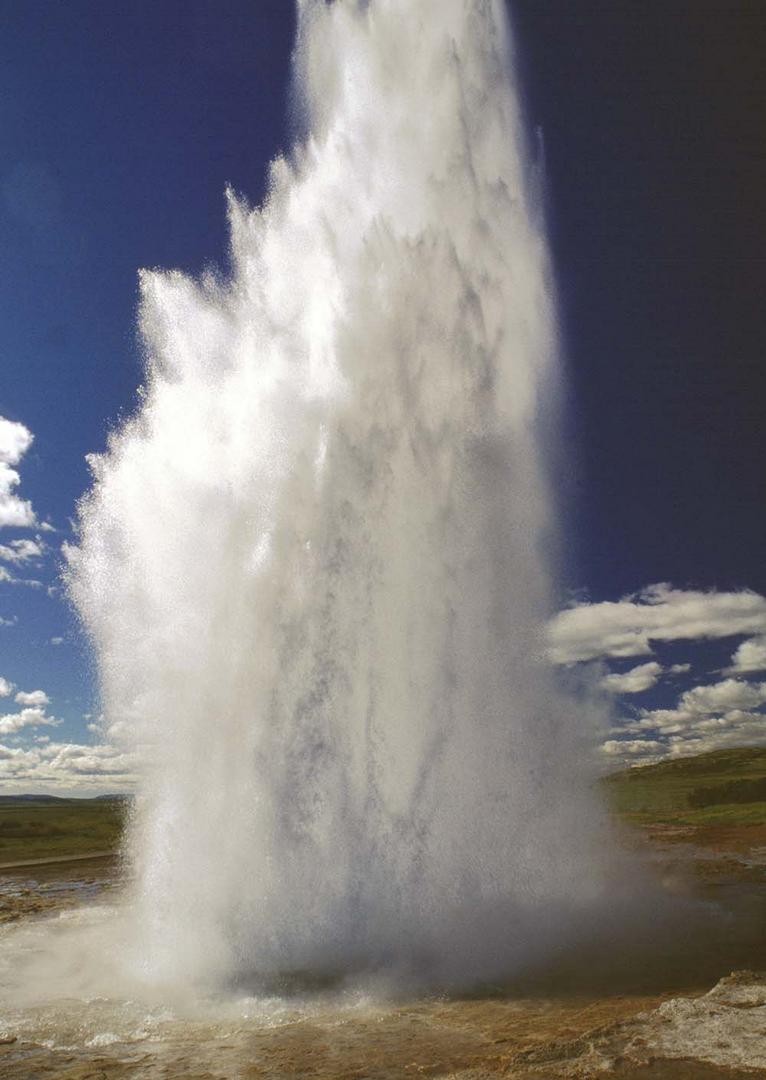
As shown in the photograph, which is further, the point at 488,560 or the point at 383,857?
the point at 488,560

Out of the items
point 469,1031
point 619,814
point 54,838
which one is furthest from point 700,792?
point 469,1031

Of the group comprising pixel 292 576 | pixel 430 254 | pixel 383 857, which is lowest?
pixel 383 857

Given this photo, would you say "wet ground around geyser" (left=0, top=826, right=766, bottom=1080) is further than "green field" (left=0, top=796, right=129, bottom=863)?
No

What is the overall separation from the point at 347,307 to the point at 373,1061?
48.1 ft

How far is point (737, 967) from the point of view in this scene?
1117cm

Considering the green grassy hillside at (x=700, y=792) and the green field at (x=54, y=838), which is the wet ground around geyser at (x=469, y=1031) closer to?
the green grassy hillside at (x=700, y=792)

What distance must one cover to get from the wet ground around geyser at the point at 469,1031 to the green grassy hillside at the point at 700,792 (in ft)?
36.6

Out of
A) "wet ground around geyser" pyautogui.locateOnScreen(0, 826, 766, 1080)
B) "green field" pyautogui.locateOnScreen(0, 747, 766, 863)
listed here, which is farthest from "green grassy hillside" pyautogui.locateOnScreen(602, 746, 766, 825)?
"wet ground around geyser" pyautogui.locateOnScreen(0, 826, 766, 1080)

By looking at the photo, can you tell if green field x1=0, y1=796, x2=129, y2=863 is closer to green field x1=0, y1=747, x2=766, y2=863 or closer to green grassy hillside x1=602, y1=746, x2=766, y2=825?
green field x1=0, y1=747, x2=766, y2=863

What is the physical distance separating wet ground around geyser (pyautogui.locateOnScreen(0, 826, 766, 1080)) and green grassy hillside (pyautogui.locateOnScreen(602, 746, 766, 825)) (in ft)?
36.6

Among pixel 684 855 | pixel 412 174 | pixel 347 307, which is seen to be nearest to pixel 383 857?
pixel 347 307

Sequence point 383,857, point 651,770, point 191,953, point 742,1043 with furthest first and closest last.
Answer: point 651,770 < point 383,857 < point 191,953 < point 742,1043

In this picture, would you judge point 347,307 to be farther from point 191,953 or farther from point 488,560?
point 191,953

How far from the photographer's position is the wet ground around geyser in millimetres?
7715
